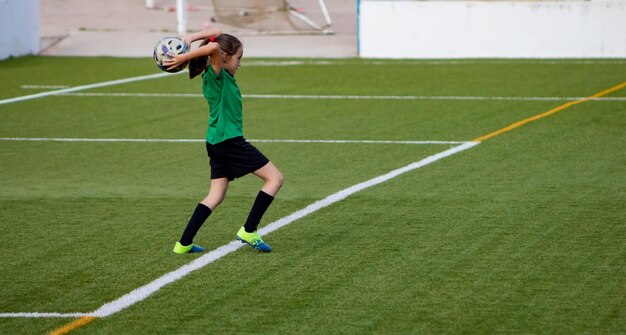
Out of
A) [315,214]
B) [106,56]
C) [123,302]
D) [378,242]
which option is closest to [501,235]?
[378,242]

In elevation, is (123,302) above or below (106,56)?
above

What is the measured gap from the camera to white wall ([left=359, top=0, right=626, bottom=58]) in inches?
1033

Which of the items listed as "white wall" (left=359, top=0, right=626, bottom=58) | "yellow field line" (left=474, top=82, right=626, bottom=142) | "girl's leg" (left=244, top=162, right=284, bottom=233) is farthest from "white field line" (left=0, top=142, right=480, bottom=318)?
"white wall" (left=359, top=0, right=626, bottom=58)

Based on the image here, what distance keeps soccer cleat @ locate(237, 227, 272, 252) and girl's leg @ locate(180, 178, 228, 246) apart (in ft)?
0.90

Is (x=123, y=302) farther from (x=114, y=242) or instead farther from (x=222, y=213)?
(x=222, y=213)

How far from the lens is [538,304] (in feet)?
22.2

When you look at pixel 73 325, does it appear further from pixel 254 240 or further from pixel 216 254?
pixel 254 240

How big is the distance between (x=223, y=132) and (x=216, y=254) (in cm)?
84

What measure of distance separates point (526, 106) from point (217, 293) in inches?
431

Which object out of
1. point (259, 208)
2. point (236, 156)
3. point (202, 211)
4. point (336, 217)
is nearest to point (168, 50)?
point (236, 156)

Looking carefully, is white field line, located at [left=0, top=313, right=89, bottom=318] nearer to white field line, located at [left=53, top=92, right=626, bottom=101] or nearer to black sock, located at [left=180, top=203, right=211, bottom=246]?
black sock, located at [left=180, top=203, right=211, bottom=246]

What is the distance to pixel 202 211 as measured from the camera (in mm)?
8281

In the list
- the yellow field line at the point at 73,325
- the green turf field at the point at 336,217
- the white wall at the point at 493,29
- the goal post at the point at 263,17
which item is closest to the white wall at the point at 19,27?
Answer: the goal post at the point at 263,17

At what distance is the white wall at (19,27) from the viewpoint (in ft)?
88.1
